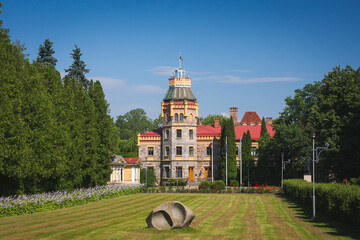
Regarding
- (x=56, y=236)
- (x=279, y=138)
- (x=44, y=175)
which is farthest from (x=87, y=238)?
(x=279, y=138)

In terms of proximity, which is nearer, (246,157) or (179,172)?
(246,157)

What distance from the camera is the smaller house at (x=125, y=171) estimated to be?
59.5m

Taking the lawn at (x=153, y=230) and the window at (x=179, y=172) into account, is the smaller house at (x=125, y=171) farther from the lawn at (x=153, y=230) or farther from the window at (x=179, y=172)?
the lawn at (x=153, y=230)

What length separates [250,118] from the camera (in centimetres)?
9906

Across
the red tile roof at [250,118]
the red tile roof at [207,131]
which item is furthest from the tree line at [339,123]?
the red tile roof at [250,118]

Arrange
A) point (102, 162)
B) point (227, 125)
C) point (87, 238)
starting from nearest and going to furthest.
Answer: point (87, 238), point (102, 162), point (227, 125)

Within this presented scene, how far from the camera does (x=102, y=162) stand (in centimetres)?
4500

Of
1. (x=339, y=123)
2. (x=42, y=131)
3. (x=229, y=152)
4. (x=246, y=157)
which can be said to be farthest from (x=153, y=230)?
(x=246, y=157)

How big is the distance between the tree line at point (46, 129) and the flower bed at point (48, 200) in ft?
3.80

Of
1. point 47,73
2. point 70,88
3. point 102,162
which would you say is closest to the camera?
point 47,73

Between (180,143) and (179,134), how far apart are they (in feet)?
4.62

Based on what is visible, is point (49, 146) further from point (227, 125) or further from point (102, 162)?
point (227, 125)

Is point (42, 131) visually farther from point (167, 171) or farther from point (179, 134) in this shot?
point (167, 171)

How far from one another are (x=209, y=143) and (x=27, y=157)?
49.7 metres
